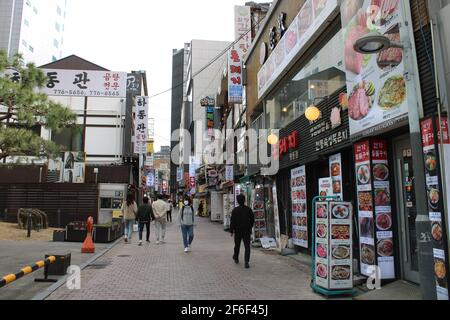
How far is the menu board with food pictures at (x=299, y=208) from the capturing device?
1195cm

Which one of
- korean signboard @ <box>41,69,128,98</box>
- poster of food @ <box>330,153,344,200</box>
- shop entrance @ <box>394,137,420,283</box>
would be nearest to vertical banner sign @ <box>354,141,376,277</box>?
shop entrance @ <box>394,137,420,283</box>

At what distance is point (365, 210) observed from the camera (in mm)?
7844

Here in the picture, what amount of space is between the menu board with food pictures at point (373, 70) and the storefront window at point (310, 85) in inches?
48.0

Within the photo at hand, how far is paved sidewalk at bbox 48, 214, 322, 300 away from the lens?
693 cm

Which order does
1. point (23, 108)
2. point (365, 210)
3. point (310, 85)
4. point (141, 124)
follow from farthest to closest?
point (141, 124) → point (310, 85) → point (23, 108) → point (365, 210)

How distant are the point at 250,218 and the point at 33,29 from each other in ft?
275

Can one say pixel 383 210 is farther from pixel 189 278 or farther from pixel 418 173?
pixel 189 278

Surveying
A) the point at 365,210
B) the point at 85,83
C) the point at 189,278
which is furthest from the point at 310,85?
the point at 85,83

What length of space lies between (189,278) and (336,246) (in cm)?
318

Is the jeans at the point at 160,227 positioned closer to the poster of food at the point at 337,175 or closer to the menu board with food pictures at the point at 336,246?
the poster of food at the point at 337,175

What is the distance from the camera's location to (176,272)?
9.06m

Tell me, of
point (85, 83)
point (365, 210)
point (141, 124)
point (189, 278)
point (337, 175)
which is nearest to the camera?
point (365, 210)

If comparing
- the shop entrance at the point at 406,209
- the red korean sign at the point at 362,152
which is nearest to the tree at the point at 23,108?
the red korean sign at the point at 362,152

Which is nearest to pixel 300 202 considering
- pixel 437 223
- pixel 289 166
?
pixel 289 166
